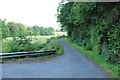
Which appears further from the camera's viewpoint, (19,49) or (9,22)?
(9,22)

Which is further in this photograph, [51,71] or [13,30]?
[13,30]

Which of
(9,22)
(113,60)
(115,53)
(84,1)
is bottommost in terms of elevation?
(113,60)

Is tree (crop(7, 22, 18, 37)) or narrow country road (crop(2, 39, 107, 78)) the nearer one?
narrow country road (crop(2, 39, 107, 78))

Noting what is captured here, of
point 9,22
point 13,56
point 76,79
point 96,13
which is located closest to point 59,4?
point 9,22

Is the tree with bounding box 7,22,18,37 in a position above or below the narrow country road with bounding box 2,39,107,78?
above

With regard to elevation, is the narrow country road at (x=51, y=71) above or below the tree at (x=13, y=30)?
below

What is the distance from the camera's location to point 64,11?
2167 centimetres

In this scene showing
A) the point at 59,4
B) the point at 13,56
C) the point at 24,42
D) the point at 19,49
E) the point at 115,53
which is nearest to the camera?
the point at 115,53

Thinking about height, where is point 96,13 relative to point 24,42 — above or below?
above

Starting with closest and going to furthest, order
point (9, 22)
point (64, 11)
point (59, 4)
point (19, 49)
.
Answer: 1. point (19, 49)
2. point (9, 22)
3. point (64, 11)
4. point (59, 4)

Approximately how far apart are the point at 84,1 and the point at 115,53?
490cm

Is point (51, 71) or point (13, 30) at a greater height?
point (13, 30)

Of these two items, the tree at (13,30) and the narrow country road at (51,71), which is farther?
the tree at (13,30)

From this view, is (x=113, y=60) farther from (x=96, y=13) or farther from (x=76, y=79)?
(x=96, y=13)
